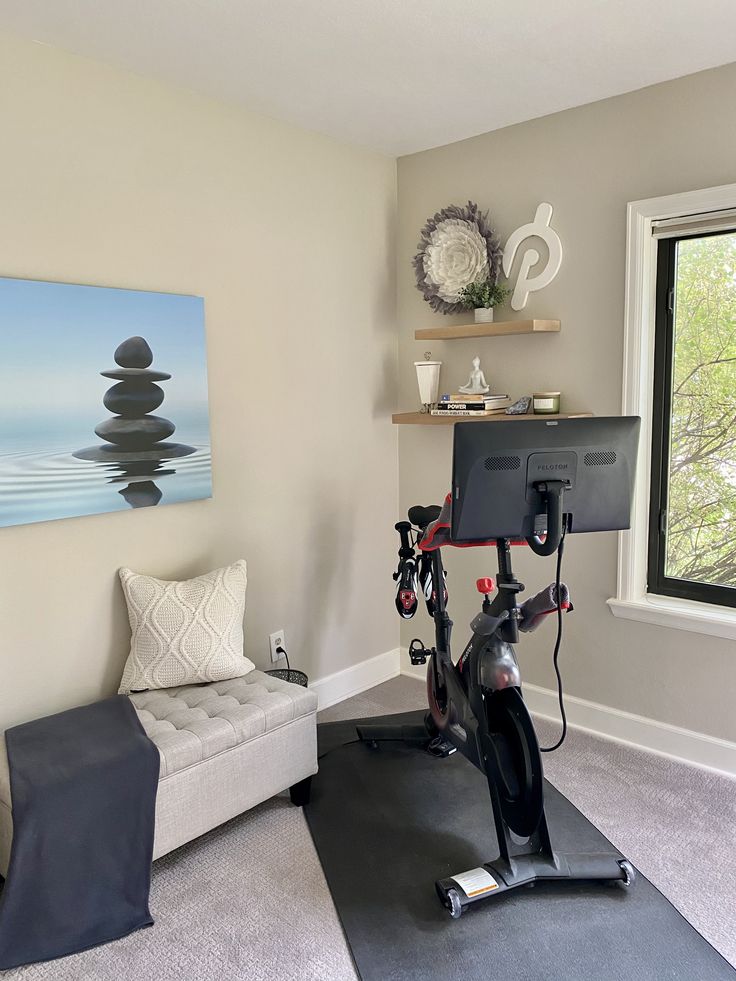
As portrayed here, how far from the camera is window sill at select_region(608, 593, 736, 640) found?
115 inches

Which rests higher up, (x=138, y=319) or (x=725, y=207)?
(x=725, y=207)

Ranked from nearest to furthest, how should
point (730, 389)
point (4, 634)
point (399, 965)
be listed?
point (399, 965), point (4, 634), point (730, 389)

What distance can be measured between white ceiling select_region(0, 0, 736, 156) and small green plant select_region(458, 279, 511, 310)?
2.24 ft

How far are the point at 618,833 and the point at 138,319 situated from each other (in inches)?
95.6

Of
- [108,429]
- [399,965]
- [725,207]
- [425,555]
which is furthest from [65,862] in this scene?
[725,207]

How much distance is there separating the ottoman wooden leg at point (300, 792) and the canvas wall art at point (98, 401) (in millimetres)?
1135

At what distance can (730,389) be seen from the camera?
294 cm

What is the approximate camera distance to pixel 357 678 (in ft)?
12.6

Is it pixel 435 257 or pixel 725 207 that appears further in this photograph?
pixel 435 257

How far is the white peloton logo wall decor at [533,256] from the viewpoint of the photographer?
3254 mm

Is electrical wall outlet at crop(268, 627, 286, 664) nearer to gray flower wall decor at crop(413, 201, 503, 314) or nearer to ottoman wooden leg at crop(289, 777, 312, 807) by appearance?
ottoman wooden leg at crop(289, 777, 312, 807)

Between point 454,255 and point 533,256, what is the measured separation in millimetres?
353

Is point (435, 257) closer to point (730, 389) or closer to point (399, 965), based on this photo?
point (730, 389)

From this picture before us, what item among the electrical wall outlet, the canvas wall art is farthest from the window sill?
the canvas wall art
